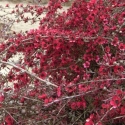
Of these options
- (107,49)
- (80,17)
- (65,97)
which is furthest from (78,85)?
(80,17)

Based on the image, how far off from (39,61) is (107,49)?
544 mm

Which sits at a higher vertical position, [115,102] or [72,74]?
[72,74]

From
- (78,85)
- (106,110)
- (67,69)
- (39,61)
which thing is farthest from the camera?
(39,61)

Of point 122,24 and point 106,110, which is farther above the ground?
point 122,24

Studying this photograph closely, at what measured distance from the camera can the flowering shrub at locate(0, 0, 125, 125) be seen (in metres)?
2.00

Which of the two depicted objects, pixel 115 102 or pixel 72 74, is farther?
pixel 72 74

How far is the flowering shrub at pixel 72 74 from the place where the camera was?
6.56 ft

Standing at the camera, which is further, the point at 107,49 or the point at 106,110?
the point at 107,49

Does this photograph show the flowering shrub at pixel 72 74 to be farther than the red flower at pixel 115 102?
Yes

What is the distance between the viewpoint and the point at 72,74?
2.54m

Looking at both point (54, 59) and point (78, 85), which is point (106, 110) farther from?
point (54, 59)

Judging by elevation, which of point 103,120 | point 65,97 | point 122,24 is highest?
point 122,24

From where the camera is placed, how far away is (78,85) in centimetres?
209

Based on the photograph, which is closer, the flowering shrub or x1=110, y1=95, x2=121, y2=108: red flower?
x1=110, y1=95, x2=121, y2=108: red flower
